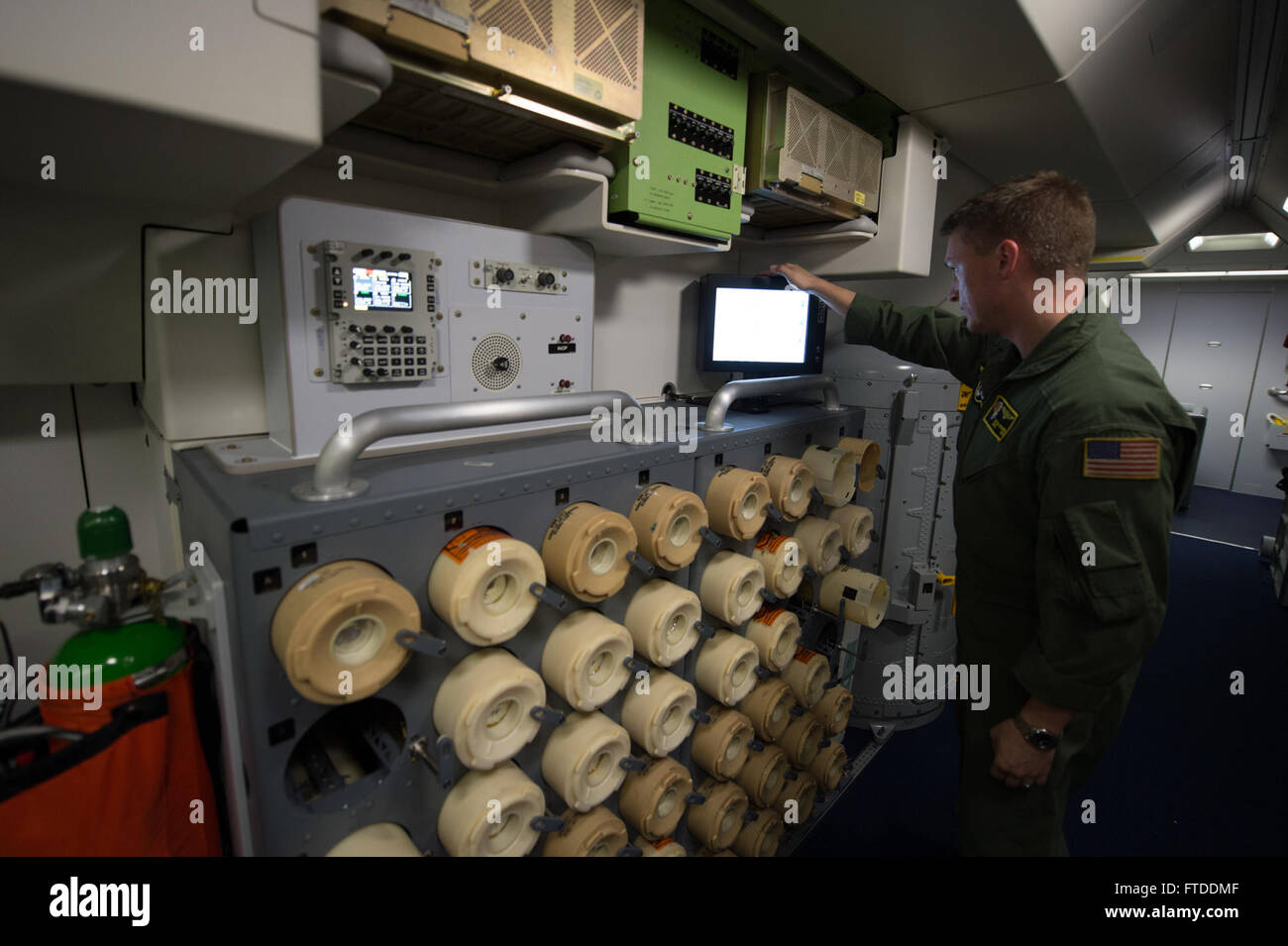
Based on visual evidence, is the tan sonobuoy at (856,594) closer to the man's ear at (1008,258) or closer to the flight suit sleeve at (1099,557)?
the flight suit sleeve at (1099,557)

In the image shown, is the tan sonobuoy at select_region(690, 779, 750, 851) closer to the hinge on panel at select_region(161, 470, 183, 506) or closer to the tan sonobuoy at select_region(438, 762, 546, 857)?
the tan sonobuoy at select_region(438, 762, 546, 857)

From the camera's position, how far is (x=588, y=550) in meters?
1.52

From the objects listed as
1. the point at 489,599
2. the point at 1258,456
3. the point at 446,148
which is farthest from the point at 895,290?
the point at 1258,456

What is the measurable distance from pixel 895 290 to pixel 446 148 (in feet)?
9.84

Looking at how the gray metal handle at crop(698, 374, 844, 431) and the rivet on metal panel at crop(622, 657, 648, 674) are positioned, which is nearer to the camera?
the rivet on metal panel at crop(622, 657, 648, 674)

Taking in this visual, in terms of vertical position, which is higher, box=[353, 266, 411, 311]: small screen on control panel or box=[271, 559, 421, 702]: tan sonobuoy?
box=[353, 266, 411, 311]: small screen on control panel

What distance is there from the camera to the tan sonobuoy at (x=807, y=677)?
2.42 meters

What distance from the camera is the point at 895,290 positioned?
3844 millimetres

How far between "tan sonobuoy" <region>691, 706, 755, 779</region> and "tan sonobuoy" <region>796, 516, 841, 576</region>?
67cm

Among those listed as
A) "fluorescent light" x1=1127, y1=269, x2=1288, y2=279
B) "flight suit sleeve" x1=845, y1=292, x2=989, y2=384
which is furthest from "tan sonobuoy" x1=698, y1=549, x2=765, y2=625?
"fluorescent light" x1=1127, y1=269, x2=1288, y2=279

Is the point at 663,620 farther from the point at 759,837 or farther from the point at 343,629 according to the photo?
the point at 759,837

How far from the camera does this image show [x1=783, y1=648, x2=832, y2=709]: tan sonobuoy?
2424 millimetres

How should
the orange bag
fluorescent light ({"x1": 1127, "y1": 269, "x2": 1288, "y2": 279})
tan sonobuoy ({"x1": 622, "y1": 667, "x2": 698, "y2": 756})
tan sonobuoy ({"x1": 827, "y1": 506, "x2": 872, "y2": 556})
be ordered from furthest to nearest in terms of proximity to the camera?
fluorescent light ({"x1": 1127, "y1": 269, "x2": 1288, "y2": 279}), tan sonobuoy ({"x1": 827, "y1": 506, "x2": 872, "y2": 556}), tan sonobuoy ({"x1": 622, "y1": 667, "x2": 698, "y2": 756}), the orange bag
